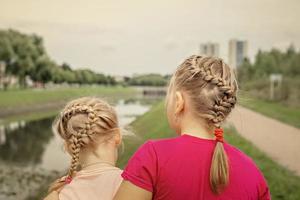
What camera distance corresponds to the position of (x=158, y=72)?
605 cm

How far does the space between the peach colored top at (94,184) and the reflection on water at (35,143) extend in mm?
3829

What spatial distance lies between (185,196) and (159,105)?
187 inches

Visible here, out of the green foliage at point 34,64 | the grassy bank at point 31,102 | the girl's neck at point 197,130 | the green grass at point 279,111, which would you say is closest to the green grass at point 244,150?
the green foliage at point 34,64

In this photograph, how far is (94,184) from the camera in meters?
1.20

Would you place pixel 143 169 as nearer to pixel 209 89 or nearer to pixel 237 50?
pixel 209 89

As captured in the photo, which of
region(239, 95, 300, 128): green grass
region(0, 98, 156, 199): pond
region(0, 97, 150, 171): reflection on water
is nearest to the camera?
region(0, 98, 156, 199): pond

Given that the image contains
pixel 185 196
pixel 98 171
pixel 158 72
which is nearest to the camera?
pixel 185 196

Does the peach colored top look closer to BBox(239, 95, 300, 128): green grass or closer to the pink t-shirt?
the pink t-shirt

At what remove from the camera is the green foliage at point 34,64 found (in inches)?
246

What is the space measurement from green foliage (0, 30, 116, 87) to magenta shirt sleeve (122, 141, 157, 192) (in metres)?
5.02

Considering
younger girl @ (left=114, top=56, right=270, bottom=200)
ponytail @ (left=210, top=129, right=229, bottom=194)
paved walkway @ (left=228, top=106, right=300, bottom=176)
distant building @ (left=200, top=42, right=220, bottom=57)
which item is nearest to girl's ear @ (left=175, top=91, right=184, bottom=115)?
younger girl @ (left=114, top=56, right=270, bottom=200)

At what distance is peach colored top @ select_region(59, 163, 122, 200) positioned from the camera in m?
1.19

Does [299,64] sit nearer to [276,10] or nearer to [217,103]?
[276,10]

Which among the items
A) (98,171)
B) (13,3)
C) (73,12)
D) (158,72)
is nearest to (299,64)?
(158,72)
